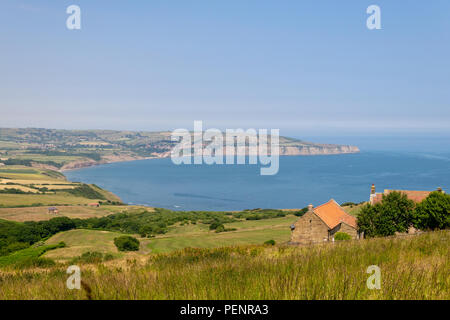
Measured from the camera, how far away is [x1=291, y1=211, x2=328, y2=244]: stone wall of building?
32.4 m

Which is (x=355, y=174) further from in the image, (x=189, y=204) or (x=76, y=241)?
(x=76, y=241)

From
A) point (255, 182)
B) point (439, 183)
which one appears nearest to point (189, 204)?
point (255, 182)

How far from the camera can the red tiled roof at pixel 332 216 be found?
108ft

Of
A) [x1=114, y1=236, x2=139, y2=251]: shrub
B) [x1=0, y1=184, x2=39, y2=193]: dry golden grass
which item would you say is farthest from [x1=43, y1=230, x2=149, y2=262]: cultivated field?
[x1=0, y1=184, x2=39, y2=193]: dry golden grass

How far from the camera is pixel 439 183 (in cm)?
12625

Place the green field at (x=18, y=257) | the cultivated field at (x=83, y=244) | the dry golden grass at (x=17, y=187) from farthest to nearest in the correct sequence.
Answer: the dry golden grass at (x=17, y=187), the cultivated field at (x=83, y=244), the green field at (x=18, y=257)

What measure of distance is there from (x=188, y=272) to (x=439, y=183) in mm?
148423

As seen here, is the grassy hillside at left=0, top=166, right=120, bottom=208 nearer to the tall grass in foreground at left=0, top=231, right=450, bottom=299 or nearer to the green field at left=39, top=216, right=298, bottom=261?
the green field at left=39, top=216, right=298, bottom=261

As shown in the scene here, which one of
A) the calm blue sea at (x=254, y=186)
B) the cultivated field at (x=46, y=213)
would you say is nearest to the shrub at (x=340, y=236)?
the cultivated field at (x=46, y=213)

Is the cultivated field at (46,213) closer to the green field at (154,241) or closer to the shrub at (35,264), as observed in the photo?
the green field at (154,241)

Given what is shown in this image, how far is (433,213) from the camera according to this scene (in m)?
28.8

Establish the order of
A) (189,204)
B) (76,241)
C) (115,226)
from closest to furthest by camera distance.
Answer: (76,241), (115,226), (189,204)

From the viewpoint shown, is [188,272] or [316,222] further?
[316,222]
